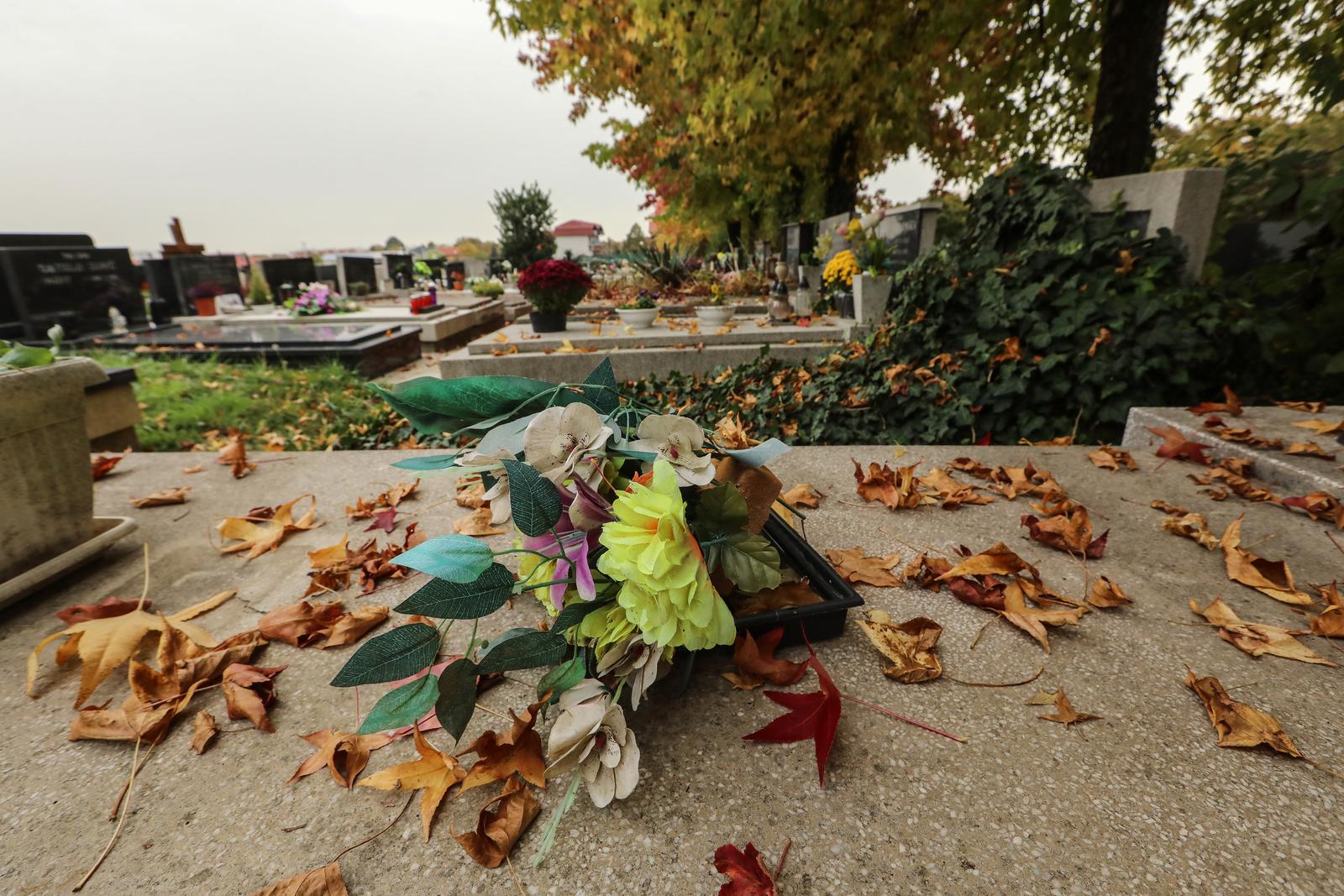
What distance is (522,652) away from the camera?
802 mm

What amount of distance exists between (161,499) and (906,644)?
7.82 ft

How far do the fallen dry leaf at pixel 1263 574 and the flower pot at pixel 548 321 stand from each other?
5.62 m

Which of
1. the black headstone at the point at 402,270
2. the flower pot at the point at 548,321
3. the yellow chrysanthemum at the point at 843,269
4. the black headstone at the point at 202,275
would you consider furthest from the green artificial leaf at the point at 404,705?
the black headstone at the point at 402,270

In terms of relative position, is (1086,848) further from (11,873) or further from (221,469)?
(221,469)

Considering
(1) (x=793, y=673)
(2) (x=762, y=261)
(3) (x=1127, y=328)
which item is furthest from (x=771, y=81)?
(2) (x=762, y=261)

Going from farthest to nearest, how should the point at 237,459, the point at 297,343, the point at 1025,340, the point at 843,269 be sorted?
the point at 297,343 < the point at 843,269 < the point at 1025,340 < the point at 237,459

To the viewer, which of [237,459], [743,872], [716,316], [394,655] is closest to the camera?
[743,872]

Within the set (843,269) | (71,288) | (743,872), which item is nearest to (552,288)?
(843,269)

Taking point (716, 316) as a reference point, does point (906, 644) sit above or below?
below

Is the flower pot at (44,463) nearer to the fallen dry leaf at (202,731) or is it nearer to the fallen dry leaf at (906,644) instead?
the fallen dry leaf at (202,731)

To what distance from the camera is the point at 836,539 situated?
147 cm

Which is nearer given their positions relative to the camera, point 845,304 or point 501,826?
point 501,826

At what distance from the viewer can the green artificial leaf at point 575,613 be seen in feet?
2.68

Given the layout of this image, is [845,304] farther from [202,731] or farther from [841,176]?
[202,731]
